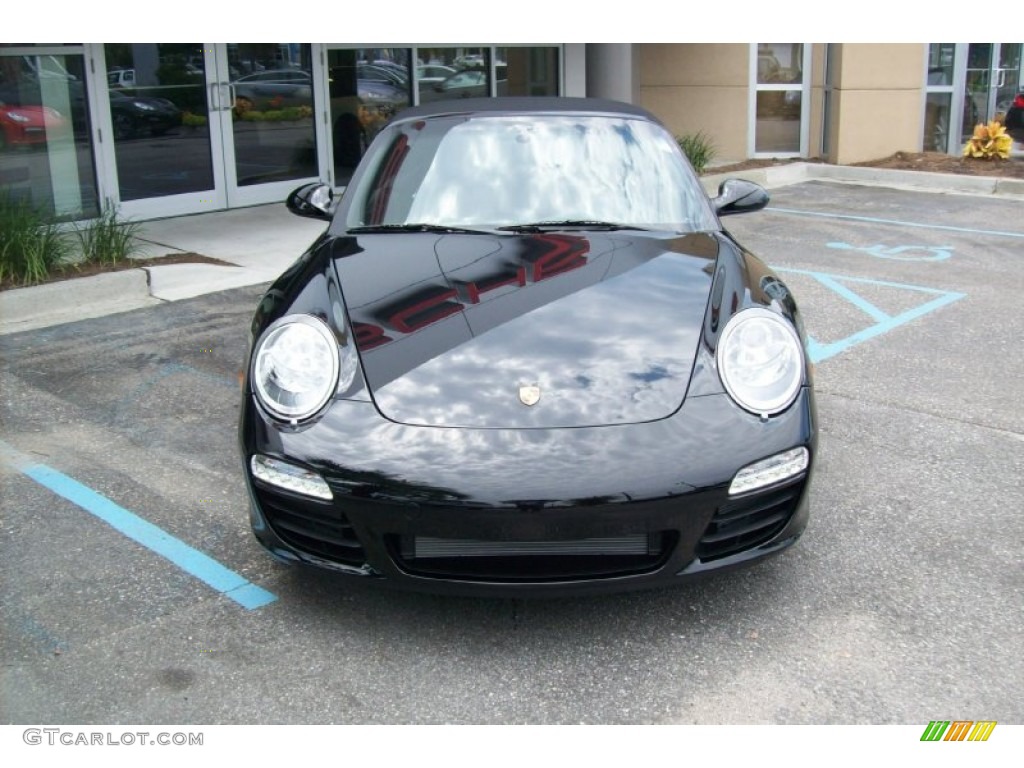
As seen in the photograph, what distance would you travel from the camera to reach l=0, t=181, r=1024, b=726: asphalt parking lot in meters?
2.85

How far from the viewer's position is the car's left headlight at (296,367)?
10.4ft

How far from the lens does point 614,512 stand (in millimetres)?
2889

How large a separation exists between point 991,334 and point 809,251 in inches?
111

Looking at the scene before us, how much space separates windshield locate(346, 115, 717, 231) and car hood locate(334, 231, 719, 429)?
7.6 inches

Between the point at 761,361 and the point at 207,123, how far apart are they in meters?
8.63

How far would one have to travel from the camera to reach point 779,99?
1496cm

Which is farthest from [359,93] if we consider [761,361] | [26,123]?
[761,361]

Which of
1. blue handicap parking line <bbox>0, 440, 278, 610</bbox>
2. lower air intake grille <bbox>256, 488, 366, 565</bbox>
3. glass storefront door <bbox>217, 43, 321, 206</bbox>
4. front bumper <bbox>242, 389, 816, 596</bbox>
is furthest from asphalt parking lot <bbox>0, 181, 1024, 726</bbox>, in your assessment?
glass storefront door <bbox>217, 43, 321, 206</bbox>

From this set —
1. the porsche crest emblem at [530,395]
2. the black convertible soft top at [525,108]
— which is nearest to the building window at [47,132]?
the black convertible soft top at [525,108]

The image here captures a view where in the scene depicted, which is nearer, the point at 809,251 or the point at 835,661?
the point at 835,661

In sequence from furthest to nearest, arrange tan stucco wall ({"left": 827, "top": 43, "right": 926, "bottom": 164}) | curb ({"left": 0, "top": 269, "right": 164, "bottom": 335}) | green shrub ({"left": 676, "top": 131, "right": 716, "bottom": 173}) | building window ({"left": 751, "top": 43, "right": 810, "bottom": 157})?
1. building window ({"left": 751, "top": 43, "right": 810, "bottom": 157})
2. tan stucco wall ({"left": 827, "top": 43, "right": 926, "bottom": 164})
3. green shrub ({"left": 676, "top": 131, "right": 716, "bottom": 173})
4. curb ({"left": 0, "top": 269, "right": 164, "bottom": 335})
